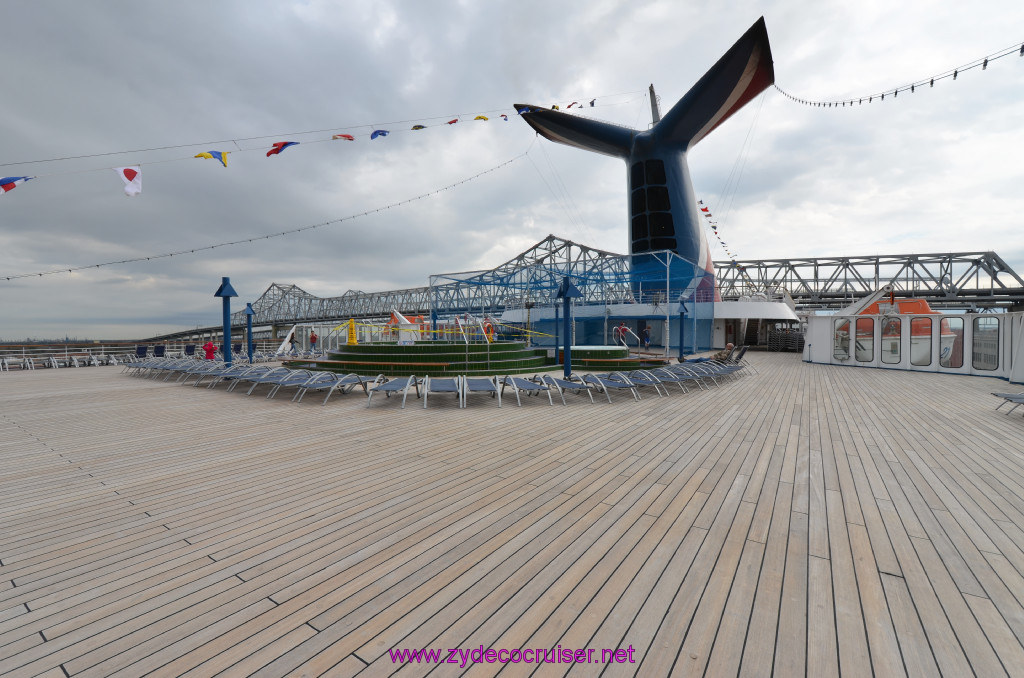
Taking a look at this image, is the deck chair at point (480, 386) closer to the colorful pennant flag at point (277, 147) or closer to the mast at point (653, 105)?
the colorful pennant flag at point (277, 147)

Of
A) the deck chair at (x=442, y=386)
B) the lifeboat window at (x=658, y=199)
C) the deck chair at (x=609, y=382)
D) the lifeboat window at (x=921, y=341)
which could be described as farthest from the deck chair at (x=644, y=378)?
the lifeboat window at (x=658, y=199)

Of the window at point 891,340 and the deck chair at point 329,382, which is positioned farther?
the window at point 891,340

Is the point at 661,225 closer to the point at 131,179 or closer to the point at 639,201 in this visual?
the point at 639,201

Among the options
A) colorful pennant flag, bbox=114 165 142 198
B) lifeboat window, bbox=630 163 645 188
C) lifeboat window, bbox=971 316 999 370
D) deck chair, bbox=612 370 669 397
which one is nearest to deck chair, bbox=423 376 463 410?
deck chair, bbox=612 370 669 397

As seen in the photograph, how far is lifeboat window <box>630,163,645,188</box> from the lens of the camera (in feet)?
74.3

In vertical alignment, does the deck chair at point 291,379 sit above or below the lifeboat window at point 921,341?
below

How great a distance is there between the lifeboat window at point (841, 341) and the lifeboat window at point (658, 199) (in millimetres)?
10831

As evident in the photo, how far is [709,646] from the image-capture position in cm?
161

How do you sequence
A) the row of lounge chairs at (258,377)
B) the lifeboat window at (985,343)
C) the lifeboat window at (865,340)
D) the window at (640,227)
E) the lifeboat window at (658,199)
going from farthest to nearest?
the window at (640,227), the lifeboat window at (658,199), the lifeboat window at (865,340), the lifeboat window at (985,343), the row of lounge chairs at (258,377)

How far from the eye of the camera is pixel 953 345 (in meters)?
11.6

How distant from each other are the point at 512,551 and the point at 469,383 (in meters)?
4.76

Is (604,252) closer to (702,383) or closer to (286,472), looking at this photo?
(702,383)

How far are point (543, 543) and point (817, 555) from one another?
1503 mm

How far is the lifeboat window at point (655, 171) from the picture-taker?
22.1m
